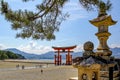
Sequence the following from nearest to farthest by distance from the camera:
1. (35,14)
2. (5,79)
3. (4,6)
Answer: (4,6) < (35,14) < (5,79)

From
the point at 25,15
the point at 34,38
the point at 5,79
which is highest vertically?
the point at 25,15

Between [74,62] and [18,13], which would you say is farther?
[18,13]

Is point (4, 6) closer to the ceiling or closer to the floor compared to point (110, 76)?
closer to the ceiling

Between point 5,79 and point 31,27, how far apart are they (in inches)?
629

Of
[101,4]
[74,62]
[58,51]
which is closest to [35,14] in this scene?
[101,4]

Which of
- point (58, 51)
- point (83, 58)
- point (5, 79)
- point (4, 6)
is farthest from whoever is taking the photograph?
point (58, 51)

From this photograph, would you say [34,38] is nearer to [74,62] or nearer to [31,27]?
[31,27]

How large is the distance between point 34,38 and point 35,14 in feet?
2.61

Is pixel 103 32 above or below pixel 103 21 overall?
below

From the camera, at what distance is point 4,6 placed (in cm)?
735

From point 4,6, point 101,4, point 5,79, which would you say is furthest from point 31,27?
point 5,79

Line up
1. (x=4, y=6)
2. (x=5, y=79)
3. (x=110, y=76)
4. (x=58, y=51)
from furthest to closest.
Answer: (x=58, y=51) → (x=5, y=79) → (x=110, y=76) → (x=4, y=6)

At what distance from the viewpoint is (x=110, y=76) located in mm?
8719

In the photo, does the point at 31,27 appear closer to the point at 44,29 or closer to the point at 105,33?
the point at 44,29
